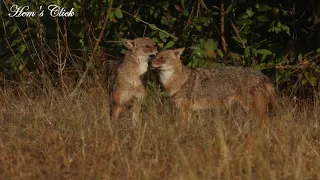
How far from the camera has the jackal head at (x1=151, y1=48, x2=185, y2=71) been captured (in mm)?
8586

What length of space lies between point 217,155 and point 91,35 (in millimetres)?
4865

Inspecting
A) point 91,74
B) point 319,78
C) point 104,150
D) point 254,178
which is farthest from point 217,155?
point 91,74

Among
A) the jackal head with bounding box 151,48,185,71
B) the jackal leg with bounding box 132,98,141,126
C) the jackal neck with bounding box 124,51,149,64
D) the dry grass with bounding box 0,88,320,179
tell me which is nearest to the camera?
the dry grass with bounding box 0,88,320,179

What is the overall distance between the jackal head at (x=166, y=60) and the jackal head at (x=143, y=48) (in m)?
0.30

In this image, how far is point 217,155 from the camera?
5.90 metres

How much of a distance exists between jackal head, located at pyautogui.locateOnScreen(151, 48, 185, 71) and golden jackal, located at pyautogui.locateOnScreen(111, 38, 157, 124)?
0.30m

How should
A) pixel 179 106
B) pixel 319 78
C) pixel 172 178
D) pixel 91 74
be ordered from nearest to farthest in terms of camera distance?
pixel 172 178 → pixel 179 106 → pixel 319 78 → pixel 91 74

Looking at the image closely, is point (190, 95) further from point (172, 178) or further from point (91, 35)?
point (172, 178)

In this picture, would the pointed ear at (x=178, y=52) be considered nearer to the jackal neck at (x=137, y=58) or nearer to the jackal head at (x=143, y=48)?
the jackal head at (x=143, y=48)

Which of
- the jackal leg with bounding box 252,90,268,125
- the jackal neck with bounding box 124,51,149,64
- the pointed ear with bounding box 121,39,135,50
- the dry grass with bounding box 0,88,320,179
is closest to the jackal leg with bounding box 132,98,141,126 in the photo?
the dry grass with bounding box 0,88,320,179

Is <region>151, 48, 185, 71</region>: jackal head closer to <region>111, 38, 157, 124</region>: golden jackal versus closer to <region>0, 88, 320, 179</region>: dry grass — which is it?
<region>111, 38, 157, 124</region>: golden jackal

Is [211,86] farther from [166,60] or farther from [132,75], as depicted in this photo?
[132,75]

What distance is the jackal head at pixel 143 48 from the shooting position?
903 centimetres

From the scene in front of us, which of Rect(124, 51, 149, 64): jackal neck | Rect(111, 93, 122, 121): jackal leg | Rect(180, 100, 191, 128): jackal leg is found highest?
Rect(124, 51, 149, 64): jackal neck
